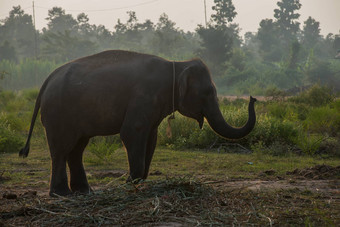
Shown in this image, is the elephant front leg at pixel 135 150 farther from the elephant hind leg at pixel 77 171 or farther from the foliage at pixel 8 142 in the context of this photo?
the foliage at pixel 8 142

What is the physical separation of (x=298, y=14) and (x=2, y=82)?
4069 cm

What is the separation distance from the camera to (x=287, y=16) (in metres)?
62.7

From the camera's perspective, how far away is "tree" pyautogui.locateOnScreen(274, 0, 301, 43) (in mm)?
61688

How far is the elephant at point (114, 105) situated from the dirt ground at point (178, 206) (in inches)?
19.5

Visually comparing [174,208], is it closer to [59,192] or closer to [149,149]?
[149,149]

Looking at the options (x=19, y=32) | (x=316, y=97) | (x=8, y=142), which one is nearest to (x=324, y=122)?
(x=316, y=97)

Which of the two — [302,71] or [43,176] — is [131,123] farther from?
[302,71]

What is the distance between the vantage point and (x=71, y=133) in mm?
5477

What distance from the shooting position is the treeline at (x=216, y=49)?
3778 centimetres

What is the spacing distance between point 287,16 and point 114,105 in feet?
200

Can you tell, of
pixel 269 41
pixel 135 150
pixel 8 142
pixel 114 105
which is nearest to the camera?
pixel 135 150

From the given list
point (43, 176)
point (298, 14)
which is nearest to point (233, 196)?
point (43, 176)

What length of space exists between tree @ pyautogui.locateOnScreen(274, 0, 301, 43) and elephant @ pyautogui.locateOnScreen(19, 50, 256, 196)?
5834 centimetres

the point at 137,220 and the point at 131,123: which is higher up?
the point at 131,123
